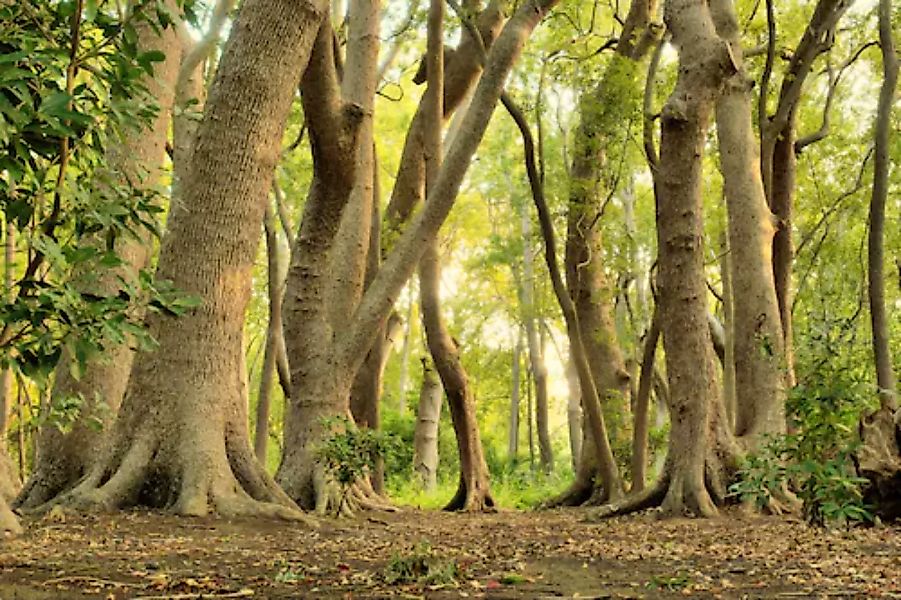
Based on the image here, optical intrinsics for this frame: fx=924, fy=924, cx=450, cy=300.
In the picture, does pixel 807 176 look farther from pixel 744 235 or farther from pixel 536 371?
pixel 744 235

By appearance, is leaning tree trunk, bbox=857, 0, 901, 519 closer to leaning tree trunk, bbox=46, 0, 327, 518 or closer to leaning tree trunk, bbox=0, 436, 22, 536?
leaning tree trunk, bbox=46, 0, 327, 518

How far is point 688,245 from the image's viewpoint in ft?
25.9

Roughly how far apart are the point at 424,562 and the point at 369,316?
5081 millimetres

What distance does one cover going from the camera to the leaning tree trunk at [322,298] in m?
8.65

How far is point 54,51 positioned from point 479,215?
89.2 ft

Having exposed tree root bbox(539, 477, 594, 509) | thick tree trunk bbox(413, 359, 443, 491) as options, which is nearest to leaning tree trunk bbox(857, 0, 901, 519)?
exposed tree root bbox(539, 477, 594, 509)

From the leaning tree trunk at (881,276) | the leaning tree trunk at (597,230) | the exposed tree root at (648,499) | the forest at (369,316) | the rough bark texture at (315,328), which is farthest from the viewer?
the leaning tree trunk at (597,230)

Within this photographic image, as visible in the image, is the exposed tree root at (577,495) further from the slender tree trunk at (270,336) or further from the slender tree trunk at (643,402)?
the slender tree trunk at (270,336)

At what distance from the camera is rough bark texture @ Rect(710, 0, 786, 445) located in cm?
906

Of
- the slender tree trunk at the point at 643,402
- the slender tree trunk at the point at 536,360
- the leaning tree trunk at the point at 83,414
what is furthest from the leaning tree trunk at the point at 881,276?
the slender tree trunk at the point at 536,360

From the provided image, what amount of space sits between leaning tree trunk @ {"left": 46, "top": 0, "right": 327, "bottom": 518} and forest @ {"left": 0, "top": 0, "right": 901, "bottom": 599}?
0.02m

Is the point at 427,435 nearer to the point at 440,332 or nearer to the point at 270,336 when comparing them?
the point at 270,336

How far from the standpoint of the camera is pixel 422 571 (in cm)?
365

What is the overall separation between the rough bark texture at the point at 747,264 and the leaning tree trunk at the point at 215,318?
470cm
